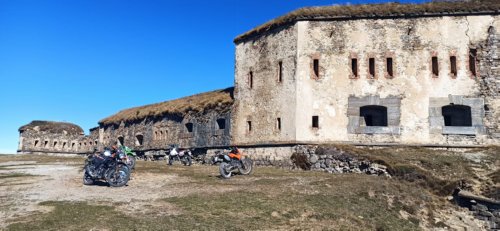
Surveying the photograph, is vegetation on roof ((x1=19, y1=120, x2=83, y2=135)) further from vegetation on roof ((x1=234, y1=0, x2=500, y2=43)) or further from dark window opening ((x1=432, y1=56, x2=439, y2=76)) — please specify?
dark window opening ((x1=432, y1=56, x2=439, y2=76))

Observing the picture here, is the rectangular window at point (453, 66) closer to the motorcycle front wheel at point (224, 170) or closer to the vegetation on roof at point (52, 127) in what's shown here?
the motorcycle front wheel at point (224, 170)

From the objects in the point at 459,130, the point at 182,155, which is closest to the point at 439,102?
the point at 459,130

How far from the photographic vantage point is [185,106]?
2775cm

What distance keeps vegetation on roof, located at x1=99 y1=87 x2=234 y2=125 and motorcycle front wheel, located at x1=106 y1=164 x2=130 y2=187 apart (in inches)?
439

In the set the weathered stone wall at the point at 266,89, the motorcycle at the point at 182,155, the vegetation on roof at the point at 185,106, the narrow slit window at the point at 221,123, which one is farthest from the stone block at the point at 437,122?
the motorcycle at the point at 182,155

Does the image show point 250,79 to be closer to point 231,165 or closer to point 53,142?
point 231,165

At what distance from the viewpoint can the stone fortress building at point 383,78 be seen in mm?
19188

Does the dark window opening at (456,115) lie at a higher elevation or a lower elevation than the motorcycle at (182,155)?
higher

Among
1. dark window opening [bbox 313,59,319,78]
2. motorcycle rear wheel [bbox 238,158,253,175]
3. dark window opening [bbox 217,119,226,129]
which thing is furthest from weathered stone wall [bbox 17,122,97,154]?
motorcycle rear wheel [bbox 238,158,253,175]

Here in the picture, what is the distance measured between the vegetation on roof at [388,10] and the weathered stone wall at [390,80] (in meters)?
0.32

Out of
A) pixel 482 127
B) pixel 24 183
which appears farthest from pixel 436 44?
pixel 24 183

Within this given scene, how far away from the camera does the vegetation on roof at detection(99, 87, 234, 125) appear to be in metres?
25.0

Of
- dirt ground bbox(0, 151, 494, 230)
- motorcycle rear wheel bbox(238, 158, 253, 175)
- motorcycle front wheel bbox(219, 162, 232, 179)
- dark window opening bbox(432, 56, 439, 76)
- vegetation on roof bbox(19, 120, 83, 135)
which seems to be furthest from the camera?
vegetation on roof bbox(19, 120, 83, 135)

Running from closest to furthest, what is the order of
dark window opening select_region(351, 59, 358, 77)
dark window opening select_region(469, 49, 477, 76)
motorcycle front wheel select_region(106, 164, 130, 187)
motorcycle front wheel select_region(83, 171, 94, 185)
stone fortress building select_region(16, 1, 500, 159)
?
motorcycle front wheel select_region(106, 164, 130, 187) → motorcycle front wheel select_region(83, 171, 94, 185) → stone fortress building select_region(16, 1, 500, 159) → dark window opening select_region(469, 49, 477, 76) → dark window opening select_region(351, 59, 358, 77)
